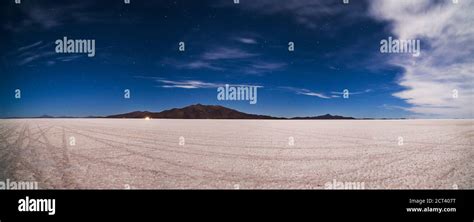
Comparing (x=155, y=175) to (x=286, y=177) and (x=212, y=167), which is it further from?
(x=286, y=177)

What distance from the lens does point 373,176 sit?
4.99 metres

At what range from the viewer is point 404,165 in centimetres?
575

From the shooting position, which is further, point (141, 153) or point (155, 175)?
point (141, 153)
